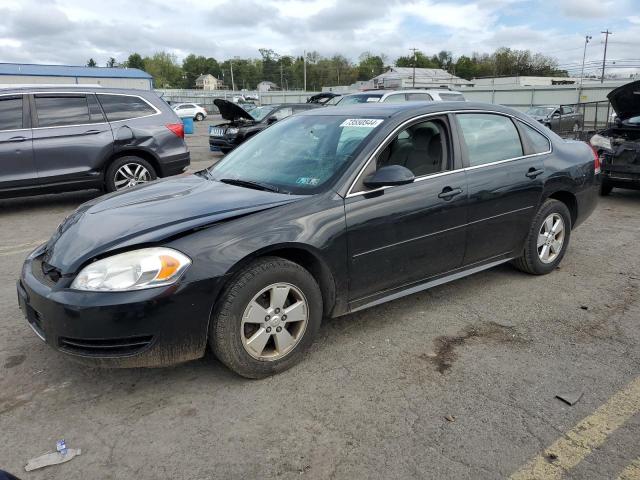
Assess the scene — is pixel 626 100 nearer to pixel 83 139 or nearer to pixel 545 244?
pixel 545 244

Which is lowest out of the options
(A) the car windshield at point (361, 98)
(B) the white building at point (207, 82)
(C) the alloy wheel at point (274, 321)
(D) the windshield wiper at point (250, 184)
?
(C) the alloy wheel at point (274, 321)

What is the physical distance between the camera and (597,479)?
229 cm

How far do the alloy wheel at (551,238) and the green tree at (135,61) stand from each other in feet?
433

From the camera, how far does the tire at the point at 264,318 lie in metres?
2.86

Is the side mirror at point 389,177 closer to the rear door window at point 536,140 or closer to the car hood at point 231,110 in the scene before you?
the rear door window at point 536,140

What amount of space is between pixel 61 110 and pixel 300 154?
5209mm

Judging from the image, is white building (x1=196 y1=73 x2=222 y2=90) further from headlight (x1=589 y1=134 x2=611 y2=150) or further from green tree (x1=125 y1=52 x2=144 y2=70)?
headlight (x1=589 y1=134 x2=611 y2=150)

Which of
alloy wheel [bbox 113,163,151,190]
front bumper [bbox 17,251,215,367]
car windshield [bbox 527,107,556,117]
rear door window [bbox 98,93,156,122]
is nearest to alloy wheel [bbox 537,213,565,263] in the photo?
front bumper [bbox 17,251,215,367]

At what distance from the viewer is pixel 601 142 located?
27.2 feet

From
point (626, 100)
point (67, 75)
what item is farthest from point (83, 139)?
point (67, 75)

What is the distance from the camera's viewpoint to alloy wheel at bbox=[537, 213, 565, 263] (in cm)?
468

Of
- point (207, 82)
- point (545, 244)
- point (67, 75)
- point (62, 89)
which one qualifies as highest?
point (207, 82)

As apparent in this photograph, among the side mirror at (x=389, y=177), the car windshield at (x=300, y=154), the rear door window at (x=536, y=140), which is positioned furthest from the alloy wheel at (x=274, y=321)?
the rear door window at (x=536, y=140)

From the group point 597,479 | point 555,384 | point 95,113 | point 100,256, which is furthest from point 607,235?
point 95,113
